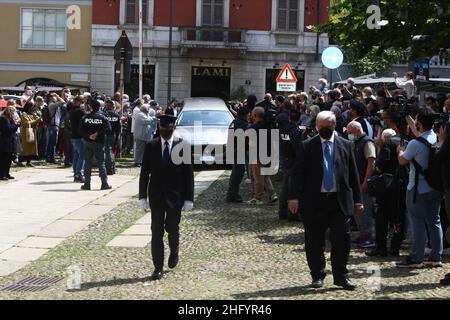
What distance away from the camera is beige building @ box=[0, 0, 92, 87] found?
129ft

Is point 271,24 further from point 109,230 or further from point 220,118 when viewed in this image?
point 109,230

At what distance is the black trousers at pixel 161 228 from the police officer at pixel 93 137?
8.12 m

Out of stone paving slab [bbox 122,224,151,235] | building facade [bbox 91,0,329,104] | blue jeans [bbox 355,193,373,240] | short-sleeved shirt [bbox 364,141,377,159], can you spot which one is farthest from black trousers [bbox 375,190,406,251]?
building facade [bbox 91,0,329,104]

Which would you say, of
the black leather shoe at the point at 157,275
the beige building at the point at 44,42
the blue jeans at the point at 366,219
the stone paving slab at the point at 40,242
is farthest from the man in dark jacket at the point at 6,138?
the beige building at the point at 44,42

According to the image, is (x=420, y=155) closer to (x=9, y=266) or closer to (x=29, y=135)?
(x=9, y=266)

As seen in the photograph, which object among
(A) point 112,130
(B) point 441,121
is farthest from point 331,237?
(A) point 112,130

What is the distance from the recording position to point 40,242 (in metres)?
12.1

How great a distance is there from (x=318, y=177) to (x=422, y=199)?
1.66 meters

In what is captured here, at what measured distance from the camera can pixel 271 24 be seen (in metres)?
40.4

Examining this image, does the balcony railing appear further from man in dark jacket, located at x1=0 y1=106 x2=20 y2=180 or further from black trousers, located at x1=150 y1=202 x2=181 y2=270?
black trousers, located at x1=150 y1=202 x2=181 y2=270

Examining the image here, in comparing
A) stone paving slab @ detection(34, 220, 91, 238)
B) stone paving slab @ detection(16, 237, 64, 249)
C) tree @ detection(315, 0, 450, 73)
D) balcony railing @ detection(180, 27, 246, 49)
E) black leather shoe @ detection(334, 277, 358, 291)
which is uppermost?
balcony railing @ detection(180, 27, 246, 49)

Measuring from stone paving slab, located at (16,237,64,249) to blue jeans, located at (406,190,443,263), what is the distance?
16.6 feet

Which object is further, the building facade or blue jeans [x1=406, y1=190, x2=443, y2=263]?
the building facade

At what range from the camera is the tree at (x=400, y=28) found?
1634 centimetres
